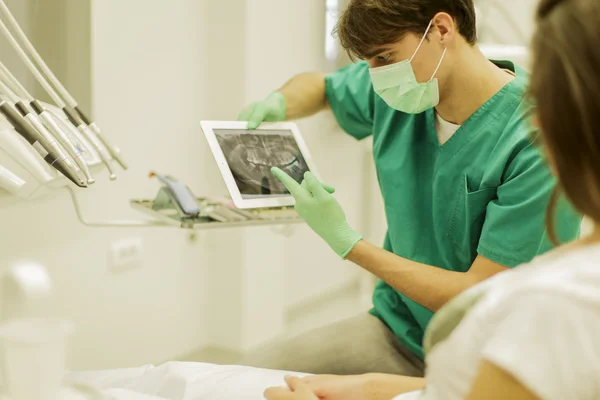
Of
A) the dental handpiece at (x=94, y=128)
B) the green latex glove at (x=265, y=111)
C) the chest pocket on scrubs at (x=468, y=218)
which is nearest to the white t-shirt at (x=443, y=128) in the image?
the chest pocket on scrubs at (x=468, y=218)

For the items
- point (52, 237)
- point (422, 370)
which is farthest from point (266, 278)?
point (422, 370)

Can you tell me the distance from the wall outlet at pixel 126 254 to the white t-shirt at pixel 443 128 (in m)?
1.11

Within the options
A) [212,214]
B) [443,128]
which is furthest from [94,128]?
[443,128]

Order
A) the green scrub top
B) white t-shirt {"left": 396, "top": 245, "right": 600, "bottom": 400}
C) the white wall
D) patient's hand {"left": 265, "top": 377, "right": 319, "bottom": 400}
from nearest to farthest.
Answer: white t-shirt {"left": 396, "top": 245, "right": 600, "bottom": 400}
patient's hand {"left": 265, "top": 377, "right": 319, "bottom": 400}
the green scrub top
the white wall

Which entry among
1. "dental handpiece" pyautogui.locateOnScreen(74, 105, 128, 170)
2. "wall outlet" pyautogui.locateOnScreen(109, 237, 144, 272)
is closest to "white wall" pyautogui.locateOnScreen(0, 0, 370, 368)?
"wall outlet" pyautogui.locateOnScreen(109, 237, 144, 272)

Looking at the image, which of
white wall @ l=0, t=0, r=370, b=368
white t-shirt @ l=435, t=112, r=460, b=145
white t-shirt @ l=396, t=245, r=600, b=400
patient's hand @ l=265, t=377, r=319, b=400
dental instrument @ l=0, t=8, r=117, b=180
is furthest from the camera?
white wall @ l=0, t=0, r=370, b=368

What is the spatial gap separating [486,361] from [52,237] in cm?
148

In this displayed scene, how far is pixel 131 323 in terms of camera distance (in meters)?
2.09

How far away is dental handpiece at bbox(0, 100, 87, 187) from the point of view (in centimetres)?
106

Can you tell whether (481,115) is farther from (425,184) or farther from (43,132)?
(43,132)

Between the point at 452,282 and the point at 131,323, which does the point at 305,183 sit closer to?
the point at 452,282

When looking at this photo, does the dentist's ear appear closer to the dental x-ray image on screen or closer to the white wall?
the dental x-ray image on screen

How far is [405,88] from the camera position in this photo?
1.34 meters

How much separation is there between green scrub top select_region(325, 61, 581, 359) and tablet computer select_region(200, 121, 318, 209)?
0.23 m
